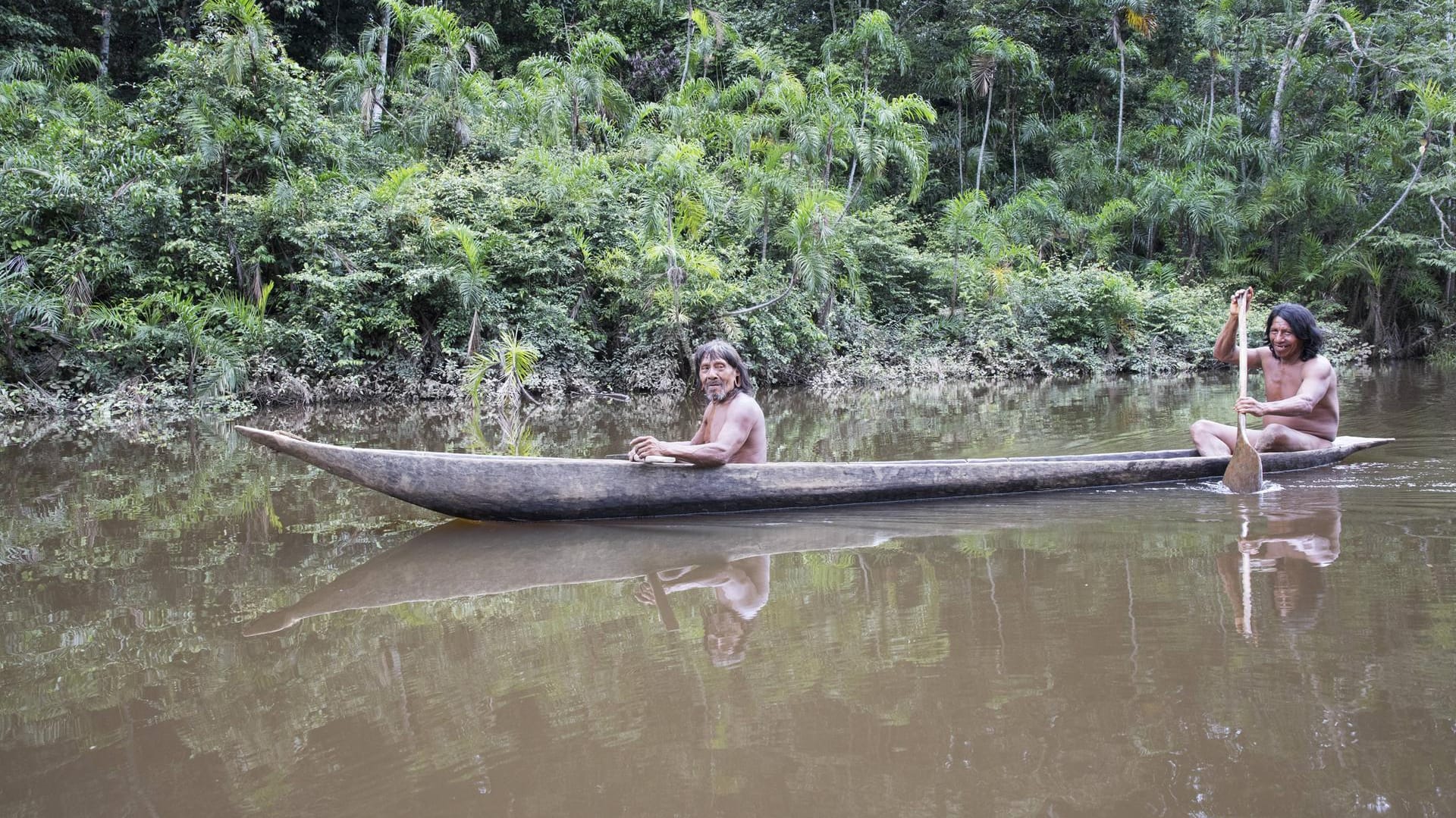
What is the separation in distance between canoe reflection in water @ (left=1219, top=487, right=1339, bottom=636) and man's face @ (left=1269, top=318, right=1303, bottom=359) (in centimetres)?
94

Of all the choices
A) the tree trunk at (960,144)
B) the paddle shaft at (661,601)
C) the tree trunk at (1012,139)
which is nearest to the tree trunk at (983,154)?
the tree trunk at (960,144)

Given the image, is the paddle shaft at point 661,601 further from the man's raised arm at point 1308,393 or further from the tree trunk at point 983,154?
the tree trunk at point 983,154

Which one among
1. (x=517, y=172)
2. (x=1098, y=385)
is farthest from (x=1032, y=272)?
(x=517, y=172)

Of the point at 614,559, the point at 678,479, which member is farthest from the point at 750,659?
the point at 678,479

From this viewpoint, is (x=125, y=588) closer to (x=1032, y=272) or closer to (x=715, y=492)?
(x=715, y=492)

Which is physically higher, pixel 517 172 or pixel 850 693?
pixel 517 172

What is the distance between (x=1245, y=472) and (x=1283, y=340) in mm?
985

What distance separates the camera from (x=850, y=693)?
2543 mm

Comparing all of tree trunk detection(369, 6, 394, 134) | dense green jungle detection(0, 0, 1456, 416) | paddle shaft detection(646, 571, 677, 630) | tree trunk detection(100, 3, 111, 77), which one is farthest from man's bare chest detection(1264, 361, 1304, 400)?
tree trunk detection(100, 3, 111, 77)

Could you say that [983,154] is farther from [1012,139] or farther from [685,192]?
[685,192]

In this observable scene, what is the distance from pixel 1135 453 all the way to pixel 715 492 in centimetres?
259

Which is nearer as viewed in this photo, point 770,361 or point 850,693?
point 850,693

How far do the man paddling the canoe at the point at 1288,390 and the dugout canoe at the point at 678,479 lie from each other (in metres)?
0.21

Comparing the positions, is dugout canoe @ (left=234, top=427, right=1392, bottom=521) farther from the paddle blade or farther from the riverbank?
the riverbank
